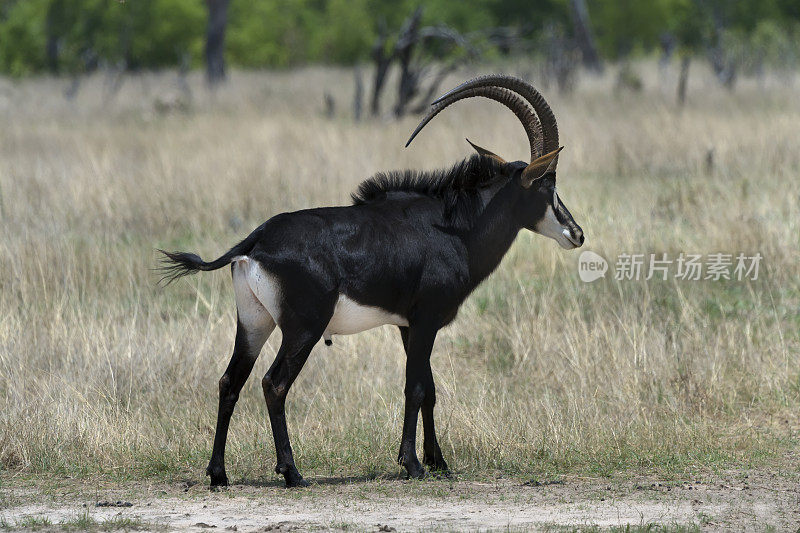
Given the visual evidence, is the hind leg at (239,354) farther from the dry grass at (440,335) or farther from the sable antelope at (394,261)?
the dry grass at (440,335)

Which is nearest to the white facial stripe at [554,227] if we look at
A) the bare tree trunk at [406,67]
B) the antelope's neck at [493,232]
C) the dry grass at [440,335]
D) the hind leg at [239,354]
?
the antelope's neck at [493,232]

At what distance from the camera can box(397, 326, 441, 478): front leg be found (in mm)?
6074

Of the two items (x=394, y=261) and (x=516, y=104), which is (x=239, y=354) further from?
(x=516, y=104)

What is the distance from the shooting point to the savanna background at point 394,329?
6.71 meters

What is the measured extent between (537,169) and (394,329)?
2.73 meters

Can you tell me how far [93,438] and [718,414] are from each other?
4.25m

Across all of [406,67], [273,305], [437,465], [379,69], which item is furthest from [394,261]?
[379,69]

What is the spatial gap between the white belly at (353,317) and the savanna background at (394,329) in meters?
0.90

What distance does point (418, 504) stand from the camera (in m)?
5.59

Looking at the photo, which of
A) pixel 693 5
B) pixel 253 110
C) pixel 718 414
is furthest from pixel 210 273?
pixel 693 5

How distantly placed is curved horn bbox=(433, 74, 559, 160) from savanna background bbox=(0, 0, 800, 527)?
176cm

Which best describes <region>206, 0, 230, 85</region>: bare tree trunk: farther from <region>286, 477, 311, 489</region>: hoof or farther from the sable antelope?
<region>286, 477, 311, 489</region>: hoof

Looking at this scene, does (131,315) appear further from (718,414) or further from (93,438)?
(718,414)

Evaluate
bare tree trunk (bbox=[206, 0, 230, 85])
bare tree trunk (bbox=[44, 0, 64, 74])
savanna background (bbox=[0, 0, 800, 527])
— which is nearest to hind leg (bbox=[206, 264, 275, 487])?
savanna background (bbox=[0, 0, 800, 527])
